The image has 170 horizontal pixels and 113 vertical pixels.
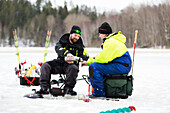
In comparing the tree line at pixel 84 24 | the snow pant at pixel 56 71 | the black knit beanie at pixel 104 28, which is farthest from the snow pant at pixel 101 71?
the tree line at pixel 84 24

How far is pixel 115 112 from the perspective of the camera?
9.84 feet

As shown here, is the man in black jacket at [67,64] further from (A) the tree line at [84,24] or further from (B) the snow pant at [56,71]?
(A) the tree line at [84,24]

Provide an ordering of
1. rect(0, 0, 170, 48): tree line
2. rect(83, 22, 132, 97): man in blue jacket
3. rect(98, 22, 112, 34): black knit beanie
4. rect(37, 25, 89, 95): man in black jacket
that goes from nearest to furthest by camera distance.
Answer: rect(83, 22, 132, 97): man in blue jacket, rect(37, 25, 89, 95): man in black jacket, rect(98, 22, 112, 34): black knit beanie, rect(0, 0, 170, 48): tree line

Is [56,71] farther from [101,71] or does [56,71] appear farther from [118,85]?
[118,85]

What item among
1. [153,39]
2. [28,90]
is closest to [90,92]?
[28,90]

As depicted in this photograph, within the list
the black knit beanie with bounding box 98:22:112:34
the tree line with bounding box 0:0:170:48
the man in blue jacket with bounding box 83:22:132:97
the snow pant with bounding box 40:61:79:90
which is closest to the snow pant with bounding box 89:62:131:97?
the man in blue jacket with bounding box 83:22:132:97

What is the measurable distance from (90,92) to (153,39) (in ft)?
118

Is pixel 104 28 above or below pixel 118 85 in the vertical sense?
above

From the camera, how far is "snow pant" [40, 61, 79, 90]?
3902mm

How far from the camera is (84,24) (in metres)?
52.5

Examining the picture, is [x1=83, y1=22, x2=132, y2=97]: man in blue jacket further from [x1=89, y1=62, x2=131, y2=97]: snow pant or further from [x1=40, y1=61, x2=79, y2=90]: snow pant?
[x1=40, y1=61, x2=79, y2=90]: snow pant

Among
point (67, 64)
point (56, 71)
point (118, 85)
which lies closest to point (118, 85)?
point (118, 85)

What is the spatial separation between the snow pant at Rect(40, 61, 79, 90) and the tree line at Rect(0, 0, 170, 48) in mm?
24011

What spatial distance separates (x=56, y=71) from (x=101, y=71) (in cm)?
74
